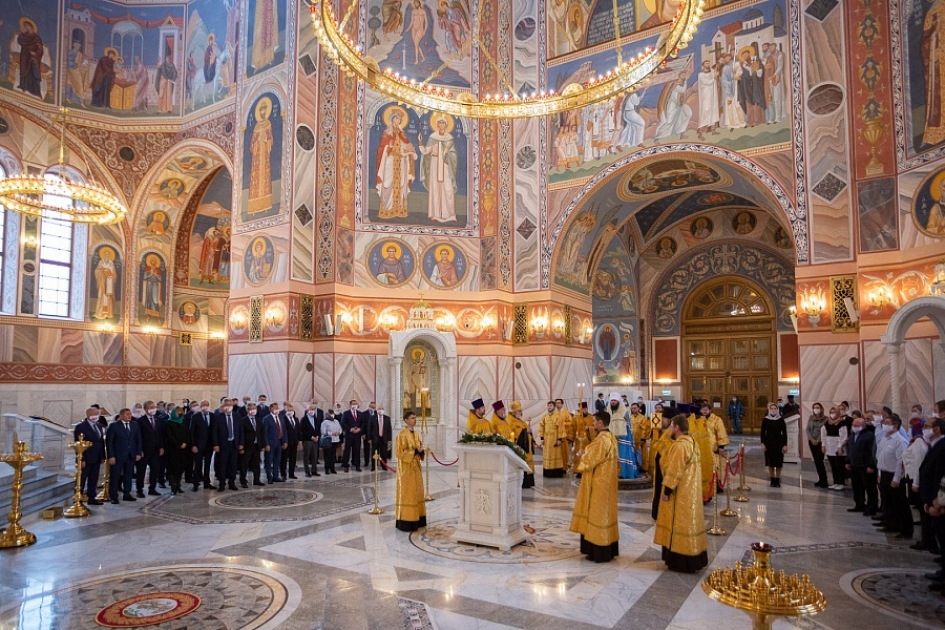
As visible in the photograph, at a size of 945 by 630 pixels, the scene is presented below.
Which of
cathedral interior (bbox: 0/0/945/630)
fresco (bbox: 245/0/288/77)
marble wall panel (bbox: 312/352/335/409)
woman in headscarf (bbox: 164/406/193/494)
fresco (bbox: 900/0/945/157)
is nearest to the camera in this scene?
cathedral interior (bbox: 0/0/945/630)

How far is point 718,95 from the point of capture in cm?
1653

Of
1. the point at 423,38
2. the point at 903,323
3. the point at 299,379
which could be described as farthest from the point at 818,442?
the point at 423,38

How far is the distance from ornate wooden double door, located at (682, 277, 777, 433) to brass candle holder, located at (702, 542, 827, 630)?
75.2ft

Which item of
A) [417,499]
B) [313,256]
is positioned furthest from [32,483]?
[313,256]

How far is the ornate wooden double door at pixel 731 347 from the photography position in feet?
80.2

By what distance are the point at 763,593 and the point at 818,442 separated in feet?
36.3

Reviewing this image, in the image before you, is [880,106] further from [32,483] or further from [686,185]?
[32,483]

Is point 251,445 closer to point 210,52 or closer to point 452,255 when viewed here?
point 452,255

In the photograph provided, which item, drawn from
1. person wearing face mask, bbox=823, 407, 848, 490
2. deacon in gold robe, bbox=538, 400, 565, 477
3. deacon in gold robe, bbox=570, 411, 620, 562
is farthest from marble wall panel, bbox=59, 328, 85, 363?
person wearing face mask, bbox=823, 407, 848, 490

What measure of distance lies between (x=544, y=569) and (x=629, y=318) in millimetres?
20624

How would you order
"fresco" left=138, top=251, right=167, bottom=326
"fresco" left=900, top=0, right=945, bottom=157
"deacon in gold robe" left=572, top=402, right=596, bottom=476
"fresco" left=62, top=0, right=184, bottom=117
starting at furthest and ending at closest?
1. "fresco" left=138, top=251, right=167, bottom=326
2. "fresco" left=62, top=0, right=184, bottom=117
3. "deacon in gold robe" left=572, top=402, right=596, bottom=476
4. "fresco" left=900, top=0, right=945, bottom=157

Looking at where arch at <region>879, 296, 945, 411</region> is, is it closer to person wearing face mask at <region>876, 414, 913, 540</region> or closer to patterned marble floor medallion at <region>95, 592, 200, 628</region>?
person wearing face mask at <region>876, 414, 913, 540</region>

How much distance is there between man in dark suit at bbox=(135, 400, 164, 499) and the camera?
11.4m

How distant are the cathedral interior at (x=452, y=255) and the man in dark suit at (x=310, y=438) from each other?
3.80ft
